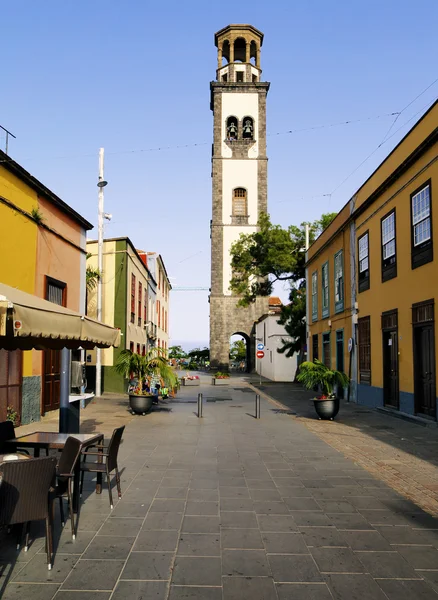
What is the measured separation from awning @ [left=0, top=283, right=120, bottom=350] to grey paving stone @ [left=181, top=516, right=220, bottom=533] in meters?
2.34

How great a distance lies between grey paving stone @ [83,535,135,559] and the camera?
4.56 m

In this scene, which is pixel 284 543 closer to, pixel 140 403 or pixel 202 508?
pixel 202 508

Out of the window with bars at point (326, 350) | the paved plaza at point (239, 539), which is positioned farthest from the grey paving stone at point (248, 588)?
the window with bars at point (326, 350)

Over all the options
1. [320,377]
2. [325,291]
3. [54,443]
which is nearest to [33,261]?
[320,377]

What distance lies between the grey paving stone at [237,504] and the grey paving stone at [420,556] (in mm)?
1760

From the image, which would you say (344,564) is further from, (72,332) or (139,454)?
(139,454)

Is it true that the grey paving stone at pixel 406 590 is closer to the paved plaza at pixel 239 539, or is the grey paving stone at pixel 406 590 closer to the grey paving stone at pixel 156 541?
the paved plaza at pixel 239 539

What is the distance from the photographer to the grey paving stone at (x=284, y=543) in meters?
4.69

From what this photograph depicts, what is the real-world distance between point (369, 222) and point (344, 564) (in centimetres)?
1511

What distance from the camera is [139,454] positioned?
9.27m

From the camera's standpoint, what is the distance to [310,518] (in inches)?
223

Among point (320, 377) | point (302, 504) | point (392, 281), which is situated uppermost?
point (392, 281)

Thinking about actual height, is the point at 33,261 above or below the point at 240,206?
below

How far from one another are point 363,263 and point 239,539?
50.2 feet
